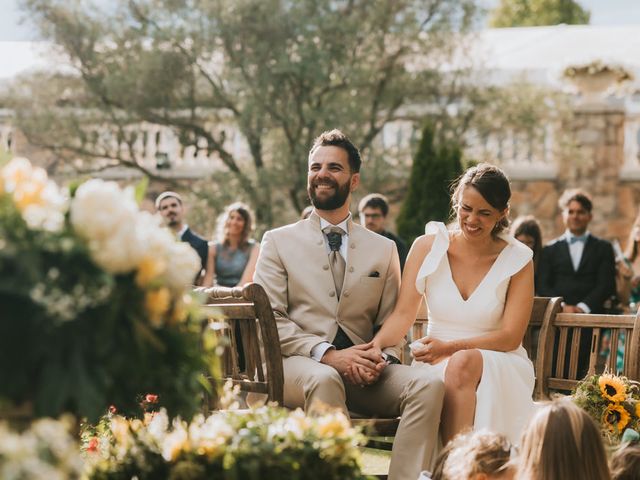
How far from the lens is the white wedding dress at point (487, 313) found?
4.01 metres

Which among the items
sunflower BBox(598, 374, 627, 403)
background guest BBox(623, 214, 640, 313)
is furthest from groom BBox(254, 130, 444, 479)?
background guest BBox(623, 214, 640, 313)

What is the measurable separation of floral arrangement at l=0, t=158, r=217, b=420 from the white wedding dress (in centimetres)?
210

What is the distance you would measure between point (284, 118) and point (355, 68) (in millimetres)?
1132


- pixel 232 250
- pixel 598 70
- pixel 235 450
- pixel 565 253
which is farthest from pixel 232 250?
pixel 598 70

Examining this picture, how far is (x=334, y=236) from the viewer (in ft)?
14.3

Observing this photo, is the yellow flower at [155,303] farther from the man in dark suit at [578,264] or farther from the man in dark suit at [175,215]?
the man in dark suit at [175,215]

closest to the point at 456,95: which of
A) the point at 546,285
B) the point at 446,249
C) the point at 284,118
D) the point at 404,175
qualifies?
the point at 404,175

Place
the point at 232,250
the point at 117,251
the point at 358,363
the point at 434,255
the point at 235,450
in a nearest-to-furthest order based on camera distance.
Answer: the point at 117,251
the point at 235,450
the point at 358,363
the point at 434,255
the point at 232,250

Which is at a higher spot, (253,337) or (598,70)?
(598,70)

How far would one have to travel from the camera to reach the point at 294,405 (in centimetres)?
404

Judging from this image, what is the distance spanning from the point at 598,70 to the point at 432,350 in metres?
10.5

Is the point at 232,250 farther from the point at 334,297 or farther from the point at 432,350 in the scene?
the point at 432,350

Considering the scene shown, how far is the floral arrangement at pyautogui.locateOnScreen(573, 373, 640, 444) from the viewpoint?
13.2ft

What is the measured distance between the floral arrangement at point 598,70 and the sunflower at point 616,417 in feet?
34.0
